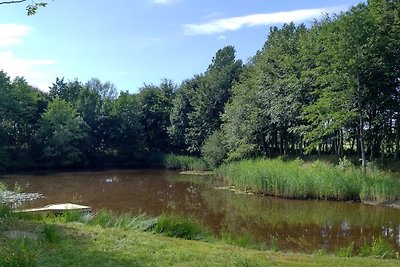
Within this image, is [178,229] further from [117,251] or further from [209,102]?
[209,102]

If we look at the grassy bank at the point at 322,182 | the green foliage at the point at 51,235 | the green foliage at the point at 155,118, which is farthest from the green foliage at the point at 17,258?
the green foliage at the point at 155,118

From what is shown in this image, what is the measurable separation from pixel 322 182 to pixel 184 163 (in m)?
23.1

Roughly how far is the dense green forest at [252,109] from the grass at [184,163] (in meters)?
1.43

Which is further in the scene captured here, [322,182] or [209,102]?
[209,102]

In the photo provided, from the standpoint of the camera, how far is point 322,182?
22.0 m

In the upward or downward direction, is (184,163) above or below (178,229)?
below

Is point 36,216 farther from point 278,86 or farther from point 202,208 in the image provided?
point 278,86

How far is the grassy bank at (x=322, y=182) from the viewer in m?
20.6

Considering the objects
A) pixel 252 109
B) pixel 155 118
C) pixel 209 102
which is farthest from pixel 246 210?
pixel 155 118

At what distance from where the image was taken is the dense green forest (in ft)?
78.5

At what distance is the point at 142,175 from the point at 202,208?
18556 millimetres

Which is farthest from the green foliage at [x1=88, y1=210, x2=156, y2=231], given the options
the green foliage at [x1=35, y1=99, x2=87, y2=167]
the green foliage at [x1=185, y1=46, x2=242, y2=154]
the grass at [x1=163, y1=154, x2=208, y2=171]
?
the green foliage at [x1=35, y1=99, x2=87, y2=167]

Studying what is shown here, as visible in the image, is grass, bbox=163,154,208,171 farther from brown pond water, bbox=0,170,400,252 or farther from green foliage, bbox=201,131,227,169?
brown pond water, bbox=0,170,400,252

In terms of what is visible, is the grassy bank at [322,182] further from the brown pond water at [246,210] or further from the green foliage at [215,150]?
the green foliage at [215,150]
